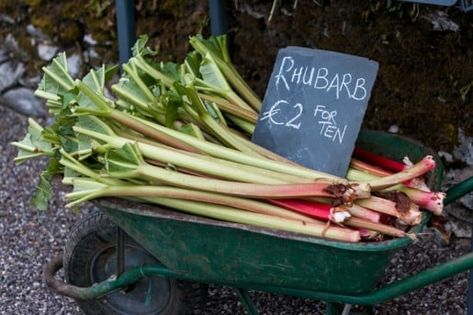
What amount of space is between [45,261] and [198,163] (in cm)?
128

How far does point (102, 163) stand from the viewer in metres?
2.64

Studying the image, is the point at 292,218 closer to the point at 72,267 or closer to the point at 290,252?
the point at 290,252

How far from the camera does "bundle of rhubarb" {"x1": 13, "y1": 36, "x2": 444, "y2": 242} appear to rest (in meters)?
2.44

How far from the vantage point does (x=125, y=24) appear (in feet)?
11.1

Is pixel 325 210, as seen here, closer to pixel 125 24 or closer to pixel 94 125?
pixel 94 125

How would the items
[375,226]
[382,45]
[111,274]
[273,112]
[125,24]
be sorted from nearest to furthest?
[375,226], [273,112], [111,274], [125,24], [382,45]

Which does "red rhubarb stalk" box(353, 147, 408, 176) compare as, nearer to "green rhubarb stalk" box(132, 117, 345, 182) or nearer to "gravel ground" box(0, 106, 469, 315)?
"green rhubarb stalk" box(132, 117, 345, 182)

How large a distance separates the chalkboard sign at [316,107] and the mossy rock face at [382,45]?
820 millimetres

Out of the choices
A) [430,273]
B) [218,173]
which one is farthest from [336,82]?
[430,273]

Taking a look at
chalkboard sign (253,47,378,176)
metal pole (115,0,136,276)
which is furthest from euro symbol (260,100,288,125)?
metal pole (115,0,136,276)

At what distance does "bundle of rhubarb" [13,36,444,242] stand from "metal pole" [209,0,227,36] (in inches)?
25.7

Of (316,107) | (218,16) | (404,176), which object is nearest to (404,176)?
(404,176)

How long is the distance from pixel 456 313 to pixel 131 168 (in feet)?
4.29

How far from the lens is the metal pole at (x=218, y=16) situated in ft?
11.6
